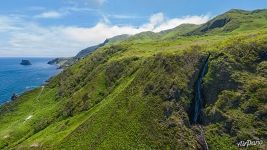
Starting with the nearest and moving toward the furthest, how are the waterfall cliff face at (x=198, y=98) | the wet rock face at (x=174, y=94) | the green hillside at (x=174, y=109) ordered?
the green hillside at (x=174, y=109), the waterfall cliff face at (x=198, y=98), the wet rock face at (x=174, y=94)

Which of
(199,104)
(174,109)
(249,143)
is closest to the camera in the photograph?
(249,143)

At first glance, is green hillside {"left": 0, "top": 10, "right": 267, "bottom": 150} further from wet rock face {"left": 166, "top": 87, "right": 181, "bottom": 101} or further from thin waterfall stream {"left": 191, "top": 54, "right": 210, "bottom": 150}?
thin waterfall stream {"left": 191, "top": 54, "right": 210, "bottom": 150}

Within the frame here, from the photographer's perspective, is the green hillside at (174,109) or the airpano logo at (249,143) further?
the green hillside at (174,109)

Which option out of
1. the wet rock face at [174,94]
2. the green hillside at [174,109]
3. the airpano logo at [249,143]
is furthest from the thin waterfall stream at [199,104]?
the airpano logo at [249,143]

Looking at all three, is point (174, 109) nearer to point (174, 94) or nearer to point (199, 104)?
point (174, 94)

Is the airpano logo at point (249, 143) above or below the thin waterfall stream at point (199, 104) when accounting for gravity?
below

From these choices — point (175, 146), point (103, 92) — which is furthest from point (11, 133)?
point (175, 146)

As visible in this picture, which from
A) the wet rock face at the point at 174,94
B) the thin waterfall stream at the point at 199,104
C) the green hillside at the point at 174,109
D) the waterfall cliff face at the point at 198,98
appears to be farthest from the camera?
the wet rock face at the point at 174,94

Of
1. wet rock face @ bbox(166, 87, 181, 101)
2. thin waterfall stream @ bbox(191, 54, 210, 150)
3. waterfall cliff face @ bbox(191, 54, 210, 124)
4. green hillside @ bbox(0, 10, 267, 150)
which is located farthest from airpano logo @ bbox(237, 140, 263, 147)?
wet rock face @ bbox(166, 87, 181, 101)

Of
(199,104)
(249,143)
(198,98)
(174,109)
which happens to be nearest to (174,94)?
(174,109)

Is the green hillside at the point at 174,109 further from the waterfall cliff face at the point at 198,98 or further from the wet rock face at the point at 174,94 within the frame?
the waterfall cliff face at the point at 198,98
